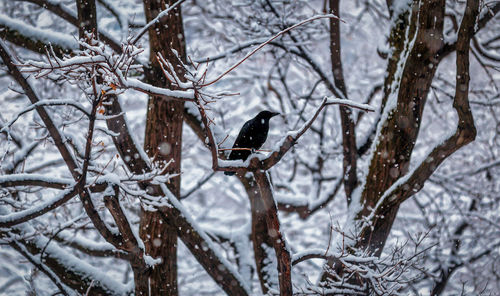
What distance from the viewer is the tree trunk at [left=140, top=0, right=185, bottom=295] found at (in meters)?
4.02

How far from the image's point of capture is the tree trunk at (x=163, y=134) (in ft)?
13.2

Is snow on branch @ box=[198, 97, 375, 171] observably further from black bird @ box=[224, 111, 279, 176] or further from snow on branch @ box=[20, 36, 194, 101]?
black bird @ box=[224, 111, 279, 176]

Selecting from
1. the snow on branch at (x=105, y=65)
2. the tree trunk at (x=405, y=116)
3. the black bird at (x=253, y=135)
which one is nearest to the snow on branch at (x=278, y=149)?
the snow on branch at (x=105, y=65)

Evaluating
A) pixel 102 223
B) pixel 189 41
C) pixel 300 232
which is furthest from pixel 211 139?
pixel 300 232

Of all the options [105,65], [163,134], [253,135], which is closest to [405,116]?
[253,135]

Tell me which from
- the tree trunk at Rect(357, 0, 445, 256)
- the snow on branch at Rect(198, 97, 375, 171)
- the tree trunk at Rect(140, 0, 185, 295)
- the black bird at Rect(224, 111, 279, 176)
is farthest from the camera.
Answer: the tree trunk at Rect(140, 0, 185, 295)

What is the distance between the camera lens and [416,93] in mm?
3834

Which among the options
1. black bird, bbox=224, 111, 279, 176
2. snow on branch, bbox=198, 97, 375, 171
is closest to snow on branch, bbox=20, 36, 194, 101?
snow on branch, bbox=198, 97, 375, 171

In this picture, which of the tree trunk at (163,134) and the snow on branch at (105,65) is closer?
the snow on branch at (105,65)

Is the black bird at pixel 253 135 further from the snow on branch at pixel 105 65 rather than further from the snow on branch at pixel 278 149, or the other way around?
the snow on branch at pixel 105 65

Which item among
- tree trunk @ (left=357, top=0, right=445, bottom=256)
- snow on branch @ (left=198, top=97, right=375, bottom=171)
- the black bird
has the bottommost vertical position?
snow on branch @ (left=198, top=97, right=375, bottom=171)

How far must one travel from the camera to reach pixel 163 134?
414 centimetres

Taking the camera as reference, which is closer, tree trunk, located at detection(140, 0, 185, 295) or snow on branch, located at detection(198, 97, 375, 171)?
snow on branch, located at detection(198, 97, 375, 171)

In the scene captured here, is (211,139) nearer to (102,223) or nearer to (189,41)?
(102,223)
